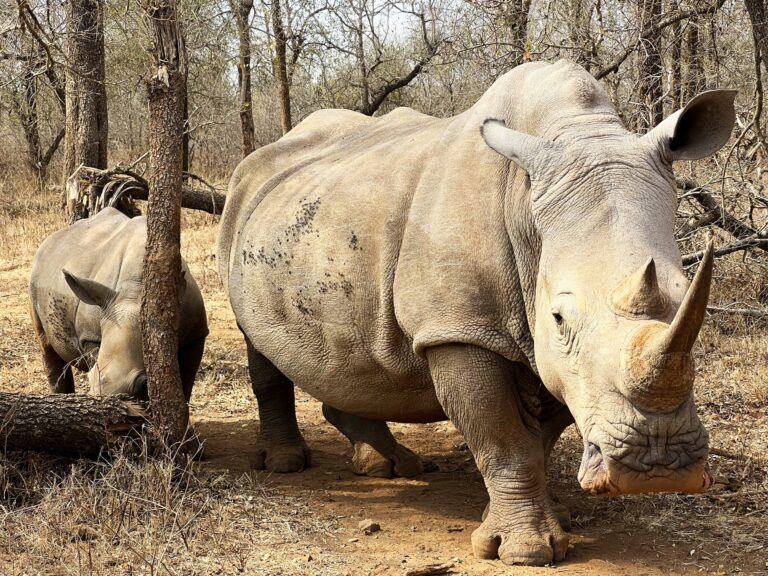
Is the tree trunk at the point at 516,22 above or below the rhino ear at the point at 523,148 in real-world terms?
above

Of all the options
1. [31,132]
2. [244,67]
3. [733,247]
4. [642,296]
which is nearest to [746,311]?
[733,247]

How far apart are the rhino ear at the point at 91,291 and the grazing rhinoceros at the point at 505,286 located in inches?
34.5

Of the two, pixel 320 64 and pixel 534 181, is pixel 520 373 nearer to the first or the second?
pixel 534 181

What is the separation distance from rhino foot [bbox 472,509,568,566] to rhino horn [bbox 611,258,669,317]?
151cm

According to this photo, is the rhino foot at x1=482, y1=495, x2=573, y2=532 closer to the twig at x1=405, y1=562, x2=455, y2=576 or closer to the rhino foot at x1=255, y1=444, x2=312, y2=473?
the twig at x1=405, y1=562, x2=455, y2=576

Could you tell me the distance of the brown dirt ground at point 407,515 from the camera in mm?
4676

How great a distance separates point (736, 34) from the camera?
33.4ft

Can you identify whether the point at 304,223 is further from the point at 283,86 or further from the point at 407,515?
the point at 283,86

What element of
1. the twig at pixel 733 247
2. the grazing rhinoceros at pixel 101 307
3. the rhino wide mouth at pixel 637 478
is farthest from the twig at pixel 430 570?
the twig at pixel 733 247

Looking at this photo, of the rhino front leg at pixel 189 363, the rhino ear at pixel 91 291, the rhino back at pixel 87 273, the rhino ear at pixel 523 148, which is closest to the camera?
the rhino ear at pixel 523 148

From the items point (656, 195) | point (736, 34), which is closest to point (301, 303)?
point (656, 195)

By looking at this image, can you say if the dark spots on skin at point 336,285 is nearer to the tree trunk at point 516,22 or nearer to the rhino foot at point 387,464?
the rhino foot at point 387,464

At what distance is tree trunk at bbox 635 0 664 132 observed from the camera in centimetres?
877

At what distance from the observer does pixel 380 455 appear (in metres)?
6.43
